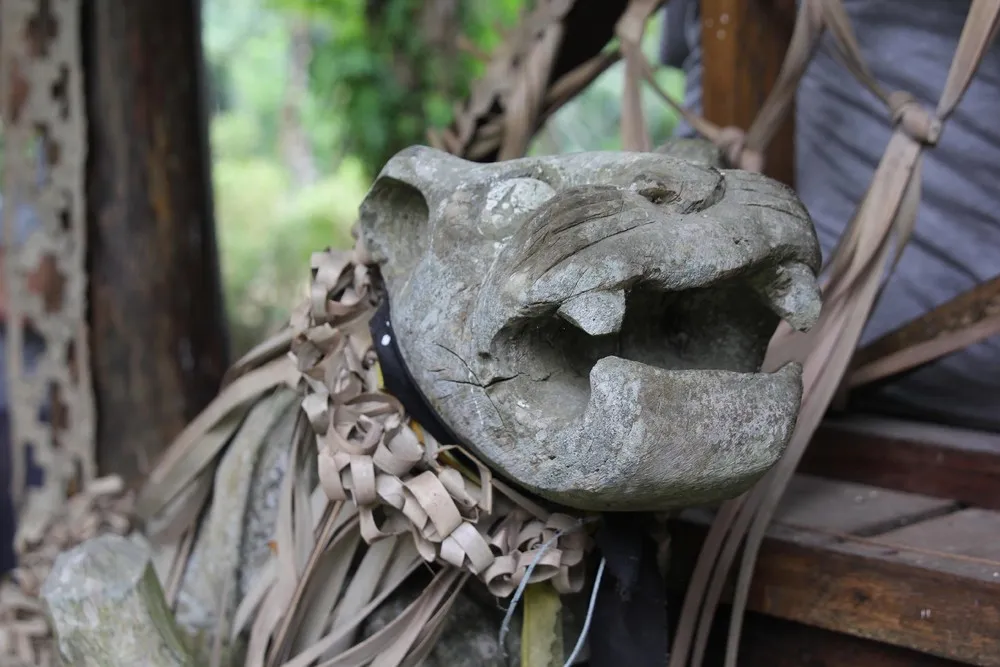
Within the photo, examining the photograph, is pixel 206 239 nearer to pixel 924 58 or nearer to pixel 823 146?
pixel 823 146

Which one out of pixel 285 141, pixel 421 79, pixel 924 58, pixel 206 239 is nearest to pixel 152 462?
pixel 206 239

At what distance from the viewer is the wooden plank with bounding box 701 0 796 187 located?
0.94m

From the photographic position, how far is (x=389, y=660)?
60cm

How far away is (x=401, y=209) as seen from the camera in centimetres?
66

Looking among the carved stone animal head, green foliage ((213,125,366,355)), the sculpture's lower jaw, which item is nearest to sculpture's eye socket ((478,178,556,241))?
the carved stone animal head

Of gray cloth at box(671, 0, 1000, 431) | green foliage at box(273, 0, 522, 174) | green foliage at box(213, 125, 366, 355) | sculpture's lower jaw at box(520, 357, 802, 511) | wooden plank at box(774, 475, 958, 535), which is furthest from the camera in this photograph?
green foliage at box(213, 125, 366, 355)

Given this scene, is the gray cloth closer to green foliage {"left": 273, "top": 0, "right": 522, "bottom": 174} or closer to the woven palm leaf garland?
the woven palm leaf garland

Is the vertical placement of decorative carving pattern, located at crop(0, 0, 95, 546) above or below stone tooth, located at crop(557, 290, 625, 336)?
below

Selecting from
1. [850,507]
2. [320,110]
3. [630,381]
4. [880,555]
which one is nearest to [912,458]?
[850,507]

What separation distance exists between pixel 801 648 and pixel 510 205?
0.39 meters

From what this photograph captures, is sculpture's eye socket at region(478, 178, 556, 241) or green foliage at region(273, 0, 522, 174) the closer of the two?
sculpture's eye socket at region(478, 178, 556, 241)

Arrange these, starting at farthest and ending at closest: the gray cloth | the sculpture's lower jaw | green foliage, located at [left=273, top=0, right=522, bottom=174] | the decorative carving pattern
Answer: green foliage, located at [left=273, top=0, right=522, bottom=174]
the decorative carving pattern
the gray cloth
the sculpture's lower jaw

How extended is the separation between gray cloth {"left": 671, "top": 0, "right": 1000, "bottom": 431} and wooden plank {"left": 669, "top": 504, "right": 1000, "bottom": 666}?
323mm

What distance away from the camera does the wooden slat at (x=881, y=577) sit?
1.91 ft
